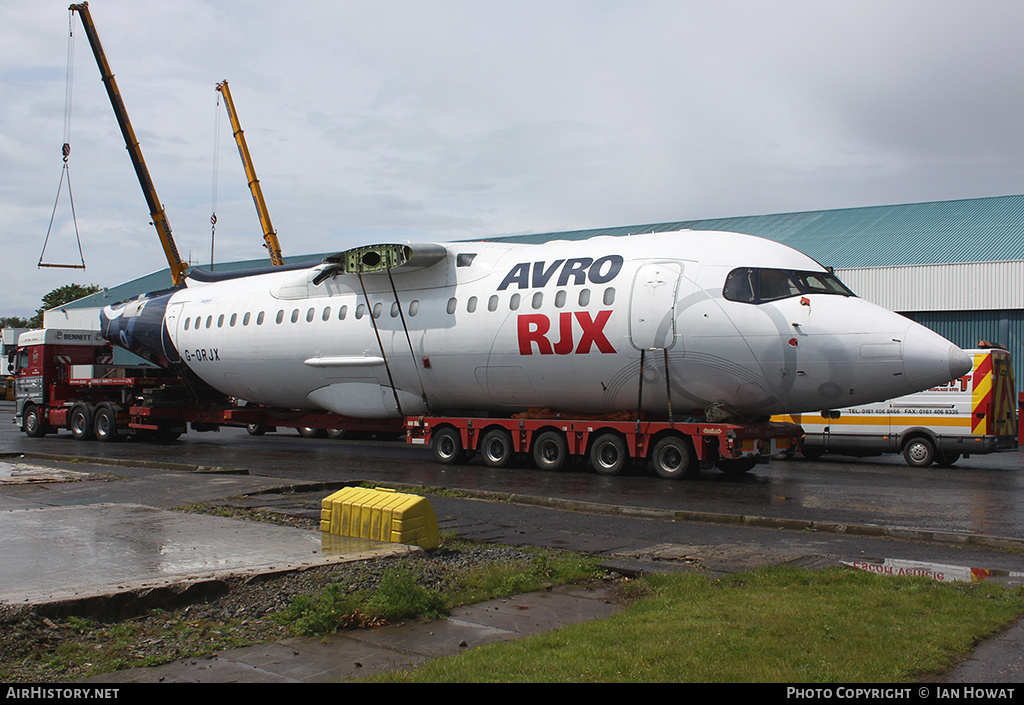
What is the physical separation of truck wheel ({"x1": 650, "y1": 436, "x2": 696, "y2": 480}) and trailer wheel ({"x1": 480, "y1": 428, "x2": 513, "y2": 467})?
340 cm

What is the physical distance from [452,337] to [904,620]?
13.7m

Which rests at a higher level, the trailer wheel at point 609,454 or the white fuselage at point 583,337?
the white fuselage at point 583,337

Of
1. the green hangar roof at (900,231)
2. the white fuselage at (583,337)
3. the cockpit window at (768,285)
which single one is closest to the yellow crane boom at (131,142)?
the white fuselage at (583,337)

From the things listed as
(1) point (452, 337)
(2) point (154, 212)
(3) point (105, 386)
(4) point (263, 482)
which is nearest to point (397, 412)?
(1) point (452, 337)

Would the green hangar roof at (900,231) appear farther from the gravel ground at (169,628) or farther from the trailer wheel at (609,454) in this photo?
the gravel ground at (169,628)

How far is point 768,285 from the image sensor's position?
1620 centimetres

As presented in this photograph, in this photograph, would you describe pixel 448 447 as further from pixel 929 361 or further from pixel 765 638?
pixel 765 638

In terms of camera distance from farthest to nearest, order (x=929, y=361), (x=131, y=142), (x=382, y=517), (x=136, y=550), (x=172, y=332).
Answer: (x=131, y=142) → (x=172, y=332) → (x=929, y=361) → (x=382, y=517) → (x=136, y=550)

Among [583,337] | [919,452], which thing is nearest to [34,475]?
[583,337]

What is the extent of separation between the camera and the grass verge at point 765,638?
5328mm

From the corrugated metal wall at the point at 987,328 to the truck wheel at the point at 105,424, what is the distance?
2939cm

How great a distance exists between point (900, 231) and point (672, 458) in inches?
1064

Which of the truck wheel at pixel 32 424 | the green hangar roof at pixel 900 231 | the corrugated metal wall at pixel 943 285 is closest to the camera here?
the truck wheel at pixel 32 424

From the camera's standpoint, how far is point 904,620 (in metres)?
6.51
